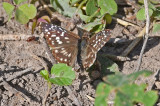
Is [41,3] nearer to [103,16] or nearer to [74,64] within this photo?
[103,16]

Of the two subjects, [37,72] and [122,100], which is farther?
[37,72]

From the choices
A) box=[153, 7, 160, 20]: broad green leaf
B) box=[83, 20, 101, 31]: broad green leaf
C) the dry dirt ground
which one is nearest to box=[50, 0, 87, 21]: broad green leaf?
box=[83, 20, 101, 31]: broad green leaf

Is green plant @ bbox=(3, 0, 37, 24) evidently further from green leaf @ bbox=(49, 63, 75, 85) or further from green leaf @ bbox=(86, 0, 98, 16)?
green leaf @ bbox=(49, 63, 75, 85)

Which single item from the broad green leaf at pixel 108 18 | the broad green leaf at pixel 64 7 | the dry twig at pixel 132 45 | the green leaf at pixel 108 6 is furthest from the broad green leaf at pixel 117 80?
the broad green leaf at pixel 64 7

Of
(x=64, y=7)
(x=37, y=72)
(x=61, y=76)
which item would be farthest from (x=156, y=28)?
(x=37, y=72)

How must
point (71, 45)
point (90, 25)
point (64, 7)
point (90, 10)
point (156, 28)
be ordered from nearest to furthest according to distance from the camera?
point (71, 45) < point (156, 28) < point (90, 25) < point (90, 10) < point (64, 7)

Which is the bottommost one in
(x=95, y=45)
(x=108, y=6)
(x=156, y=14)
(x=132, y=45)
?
(x=132, y=45)

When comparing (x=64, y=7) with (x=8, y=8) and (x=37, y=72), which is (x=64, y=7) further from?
(x=37, y=72)
